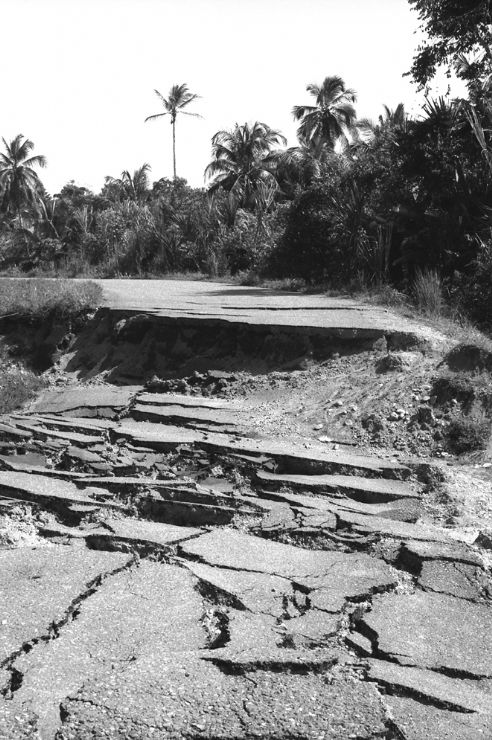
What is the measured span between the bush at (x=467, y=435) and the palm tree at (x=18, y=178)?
4031 cm

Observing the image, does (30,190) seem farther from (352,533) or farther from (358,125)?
(352,533)

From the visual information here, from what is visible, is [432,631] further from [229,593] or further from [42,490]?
[42,490]

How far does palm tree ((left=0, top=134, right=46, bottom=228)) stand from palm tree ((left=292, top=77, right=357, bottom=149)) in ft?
51.0

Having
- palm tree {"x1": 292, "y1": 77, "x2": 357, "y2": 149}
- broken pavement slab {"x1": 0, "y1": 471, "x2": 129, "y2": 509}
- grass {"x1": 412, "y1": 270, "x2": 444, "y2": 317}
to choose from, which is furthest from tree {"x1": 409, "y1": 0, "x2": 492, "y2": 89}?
palm tree {"x1": 292, "y1": 77, "x2": 357, "y2": 149}

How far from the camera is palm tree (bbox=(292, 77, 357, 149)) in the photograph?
40.0 m

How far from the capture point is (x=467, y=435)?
7.04 meters

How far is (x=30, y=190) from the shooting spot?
44688mm

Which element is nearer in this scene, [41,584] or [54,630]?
[54,630]

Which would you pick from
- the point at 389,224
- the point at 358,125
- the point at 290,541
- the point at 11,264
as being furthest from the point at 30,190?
the point at 290,541

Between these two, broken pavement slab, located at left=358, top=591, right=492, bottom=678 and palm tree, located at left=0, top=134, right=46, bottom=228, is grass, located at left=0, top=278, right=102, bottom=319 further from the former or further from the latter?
palm tree, located at left=0, top=134, right=46, bottom=228

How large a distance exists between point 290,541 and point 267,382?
3.51 metres

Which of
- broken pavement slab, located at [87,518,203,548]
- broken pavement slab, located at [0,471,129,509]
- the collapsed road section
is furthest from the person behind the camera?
broken pavement slab, located at [0,471,129,509]

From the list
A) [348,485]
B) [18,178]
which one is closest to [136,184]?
[18,178]

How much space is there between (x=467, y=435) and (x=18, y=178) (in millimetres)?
41525
